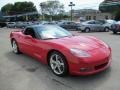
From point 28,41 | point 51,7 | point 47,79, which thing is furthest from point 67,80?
point 51,7

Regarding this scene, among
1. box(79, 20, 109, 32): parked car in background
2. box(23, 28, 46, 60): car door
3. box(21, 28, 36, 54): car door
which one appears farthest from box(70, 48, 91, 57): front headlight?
box(79, 20, 109, 32): parked car in background

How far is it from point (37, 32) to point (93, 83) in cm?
259

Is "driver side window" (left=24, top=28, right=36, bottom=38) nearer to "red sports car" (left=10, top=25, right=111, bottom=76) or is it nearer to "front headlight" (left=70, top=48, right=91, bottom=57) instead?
"red sports car" (left=10, top=25, right=111, bottom=76)

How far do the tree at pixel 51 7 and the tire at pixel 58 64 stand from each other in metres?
68.6

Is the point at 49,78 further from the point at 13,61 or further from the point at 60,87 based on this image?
the point at 13,61

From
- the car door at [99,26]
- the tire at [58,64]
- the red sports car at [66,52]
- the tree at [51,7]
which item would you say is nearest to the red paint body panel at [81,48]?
the red sports car at [66,52]

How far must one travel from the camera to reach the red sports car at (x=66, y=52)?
478 cm

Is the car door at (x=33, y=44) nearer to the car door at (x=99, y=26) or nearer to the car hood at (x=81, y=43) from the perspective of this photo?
the car hood at (x=81, y=43)

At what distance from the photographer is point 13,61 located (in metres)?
7.04

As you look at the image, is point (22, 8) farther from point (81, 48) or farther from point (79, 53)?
point (79, 53)

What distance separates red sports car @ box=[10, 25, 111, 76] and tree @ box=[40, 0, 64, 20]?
222 feet

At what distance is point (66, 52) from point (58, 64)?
0.51 m

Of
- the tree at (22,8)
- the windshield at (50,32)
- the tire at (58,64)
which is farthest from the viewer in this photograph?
the tree at (22,8)

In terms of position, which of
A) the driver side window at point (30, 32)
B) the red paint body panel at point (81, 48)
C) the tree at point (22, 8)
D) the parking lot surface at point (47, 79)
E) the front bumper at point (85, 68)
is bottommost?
the parking lot surface at point (47, 79)
